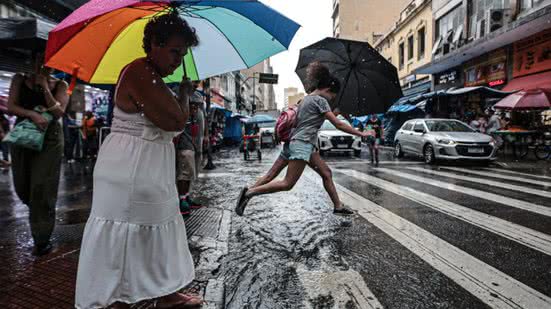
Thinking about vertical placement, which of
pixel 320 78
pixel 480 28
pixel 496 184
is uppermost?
pixel 480 28

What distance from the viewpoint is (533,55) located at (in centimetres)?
1572

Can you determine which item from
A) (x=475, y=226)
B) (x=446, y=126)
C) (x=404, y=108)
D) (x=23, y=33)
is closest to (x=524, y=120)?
(x=446, y=126)

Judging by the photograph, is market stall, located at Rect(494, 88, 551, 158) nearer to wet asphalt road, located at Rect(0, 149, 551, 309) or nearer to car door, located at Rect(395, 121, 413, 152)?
car door, located at Rect(395, 121, 413, 152)

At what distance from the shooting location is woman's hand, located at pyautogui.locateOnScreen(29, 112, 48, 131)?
129 inches

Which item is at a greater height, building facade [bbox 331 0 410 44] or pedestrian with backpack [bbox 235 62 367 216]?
building facade [bbox 331 0 410 44]

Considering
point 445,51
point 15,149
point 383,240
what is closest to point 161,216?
point 15,149

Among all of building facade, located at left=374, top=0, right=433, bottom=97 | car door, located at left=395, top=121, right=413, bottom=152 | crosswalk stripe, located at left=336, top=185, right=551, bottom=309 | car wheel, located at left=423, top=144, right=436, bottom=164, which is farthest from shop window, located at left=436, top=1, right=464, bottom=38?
crosswalk stripe, located at left=336, top=185, right=551, bottom=309

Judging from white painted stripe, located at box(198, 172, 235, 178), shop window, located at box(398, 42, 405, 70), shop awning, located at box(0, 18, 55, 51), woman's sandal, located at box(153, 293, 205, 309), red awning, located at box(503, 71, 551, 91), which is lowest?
white painted stripe, located at box(198, 172, 235, 178)

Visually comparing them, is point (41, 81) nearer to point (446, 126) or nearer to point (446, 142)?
point (446, 142)

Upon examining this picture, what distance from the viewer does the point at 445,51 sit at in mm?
21828

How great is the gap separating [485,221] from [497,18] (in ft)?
54.1

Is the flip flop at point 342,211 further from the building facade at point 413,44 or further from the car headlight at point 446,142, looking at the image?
the building facade at point 413,44

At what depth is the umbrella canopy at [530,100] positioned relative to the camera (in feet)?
42.5

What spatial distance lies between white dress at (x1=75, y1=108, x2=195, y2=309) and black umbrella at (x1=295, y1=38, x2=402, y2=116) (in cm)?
451
